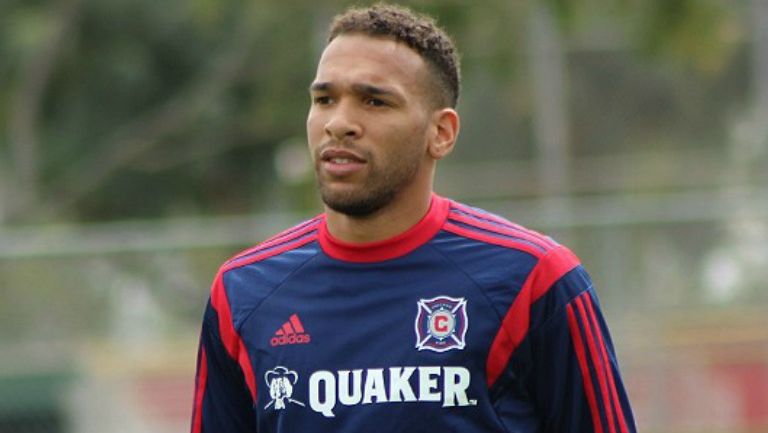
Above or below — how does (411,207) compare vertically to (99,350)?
below

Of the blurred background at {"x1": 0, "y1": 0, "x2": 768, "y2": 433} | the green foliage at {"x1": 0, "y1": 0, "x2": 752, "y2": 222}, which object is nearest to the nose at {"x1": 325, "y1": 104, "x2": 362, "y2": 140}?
the blurred background at {"x1": 0, "y1": 0, "x2": 768, "y2": 433}

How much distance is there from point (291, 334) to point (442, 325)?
0.36 meters

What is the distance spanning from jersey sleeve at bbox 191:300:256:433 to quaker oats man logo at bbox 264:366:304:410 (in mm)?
164

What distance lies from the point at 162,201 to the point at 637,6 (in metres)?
11.3

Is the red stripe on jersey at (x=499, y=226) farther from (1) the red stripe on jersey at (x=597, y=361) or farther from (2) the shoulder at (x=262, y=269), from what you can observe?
(2) the shoulder at (x=262, y=269)

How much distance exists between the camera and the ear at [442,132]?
409 cm

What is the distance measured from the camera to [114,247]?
1124 cm

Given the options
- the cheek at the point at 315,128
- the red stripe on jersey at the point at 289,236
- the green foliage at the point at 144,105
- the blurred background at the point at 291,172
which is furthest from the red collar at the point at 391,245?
the green foliage at the point at 144,105

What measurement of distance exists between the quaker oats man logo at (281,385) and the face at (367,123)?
39 cm

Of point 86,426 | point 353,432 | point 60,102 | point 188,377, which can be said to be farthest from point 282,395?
point 60,102

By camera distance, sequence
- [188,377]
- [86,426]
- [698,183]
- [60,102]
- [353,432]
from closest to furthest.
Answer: [353,432] → [86,426] → [188,377] → [698,183] → [60,102]

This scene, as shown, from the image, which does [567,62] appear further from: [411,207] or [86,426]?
[411,207]

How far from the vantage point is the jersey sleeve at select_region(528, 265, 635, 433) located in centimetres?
390

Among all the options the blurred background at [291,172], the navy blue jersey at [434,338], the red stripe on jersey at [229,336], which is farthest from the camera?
the blurred background at [291,172]
